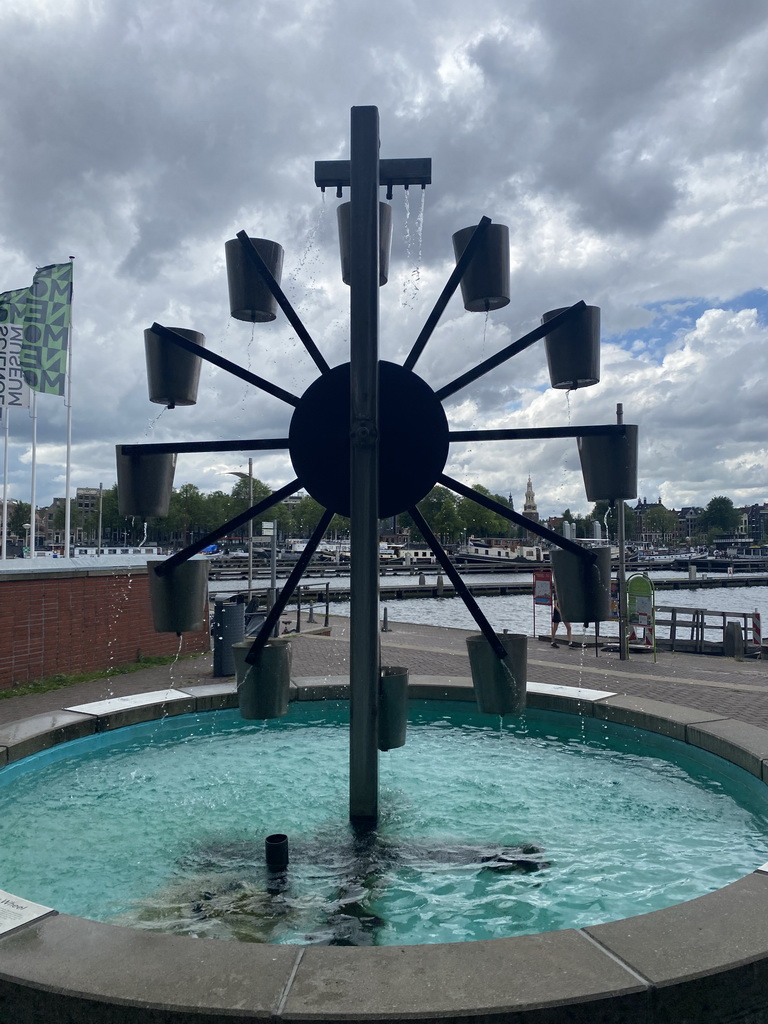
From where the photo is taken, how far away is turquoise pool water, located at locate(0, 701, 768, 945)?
14.0 ft

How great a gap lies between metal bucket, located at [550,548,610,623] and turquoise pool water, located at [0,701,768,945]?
173cm

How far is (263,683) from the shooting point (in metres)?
5.27

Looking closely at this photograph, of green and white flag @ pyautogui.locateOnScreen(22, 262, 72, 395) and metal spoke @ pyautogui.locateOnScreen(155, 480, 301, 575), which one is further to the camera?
green and white flag @ pyautogui.locateOnScreen(22, 262, 72, 395)

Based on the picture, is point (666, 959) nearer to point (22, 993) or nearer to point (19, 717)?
point (22, 993)

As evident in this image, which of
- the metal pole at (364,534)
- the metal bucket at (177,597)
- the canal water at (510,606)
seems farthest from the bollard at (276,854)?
the canal water at (510,606)

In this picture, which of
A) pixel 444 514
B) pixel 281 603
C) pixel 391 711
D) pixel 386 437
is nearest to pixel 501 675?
pixel 391 711

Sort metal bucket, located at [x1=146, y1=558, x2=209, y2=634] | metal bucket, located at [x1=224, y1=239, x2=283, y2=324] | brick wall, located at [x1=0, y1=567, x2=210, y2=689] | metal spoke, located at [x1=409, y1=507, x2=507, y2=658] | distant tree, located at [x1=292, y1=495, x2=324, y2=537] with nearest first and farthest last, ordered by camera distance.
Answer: metal spoke, located at [x1=409, y1=507, x2=507, y2=658] → metal bucket, located at [x1=146, y1=558, x2=209, y2=634] → metal bucket, located at [x1=224, y1=239, x2=283, y2=324] → brick wall, located at [x1=0, y1=567, x2=210, y2=689] → distant tree, located at [x1=292, y1=495, x2=324, y2=537]

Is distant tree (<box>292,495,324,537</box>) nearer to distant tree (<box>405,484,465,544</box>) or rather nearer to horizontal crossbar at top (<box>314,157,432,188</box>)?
distant tree (<box>405,484,465,544</box>)

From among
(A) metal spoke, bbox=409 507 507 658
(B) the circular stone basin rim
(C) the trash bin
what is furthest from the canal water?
(B) the circular stone basin rim

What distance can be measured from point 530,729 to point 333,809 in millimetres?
3536

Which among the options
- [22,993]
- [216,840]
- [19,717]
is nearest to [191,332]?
[216,840]

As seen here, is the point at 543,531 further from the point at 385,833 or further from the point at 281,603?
the point at 385,833

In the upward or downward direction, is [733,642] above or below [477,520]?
below

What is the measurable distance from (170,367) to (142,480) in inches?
36.9
